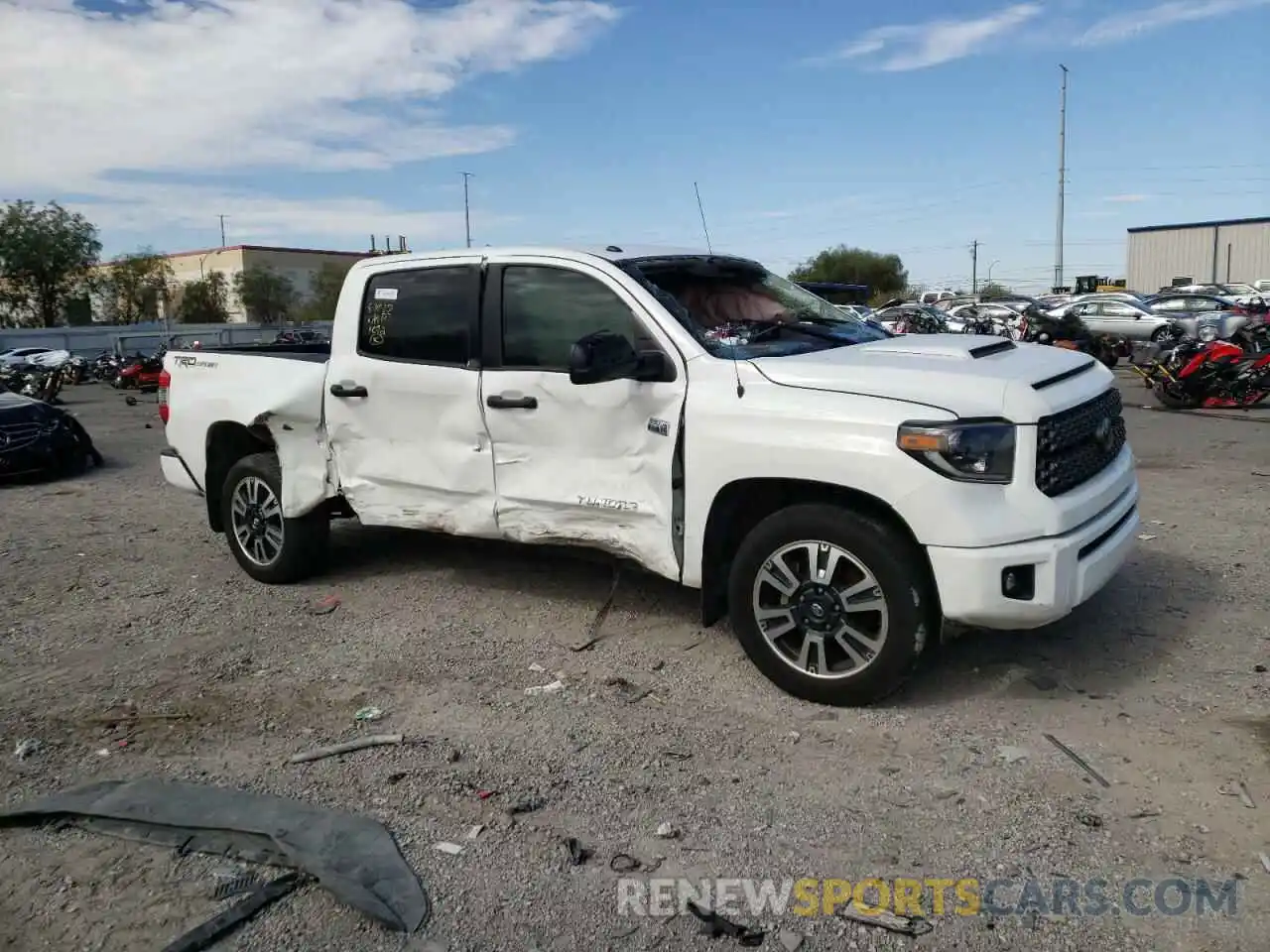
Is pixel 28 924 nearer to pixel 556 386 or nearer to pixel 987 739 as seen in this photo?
pixel 556 386

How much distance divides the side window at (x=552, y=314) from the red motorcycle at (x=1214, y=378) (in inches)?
511

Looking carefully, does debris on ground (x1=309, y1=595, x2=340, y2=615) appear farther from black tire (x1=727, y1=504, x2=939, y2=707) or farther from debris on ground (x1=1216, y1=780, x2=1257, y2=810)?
debris on ground (x1=1216, y1=780, x2=1257, y2=810)

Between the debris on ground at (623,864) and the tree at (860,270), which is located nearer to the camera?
the debris on ground at (623,864)

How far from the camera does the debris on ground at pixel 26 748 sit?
4270 mm

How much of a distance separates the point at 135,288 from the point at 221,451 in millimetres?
70619

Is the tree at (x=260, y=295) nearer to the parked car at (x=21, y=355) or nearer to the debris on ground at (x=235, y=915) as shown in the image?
the parked car at (x=21, y=355)

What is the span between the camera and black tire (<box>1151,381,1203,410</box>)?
15344 millimetres

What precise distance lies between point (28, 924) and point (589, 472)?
9.08 ft

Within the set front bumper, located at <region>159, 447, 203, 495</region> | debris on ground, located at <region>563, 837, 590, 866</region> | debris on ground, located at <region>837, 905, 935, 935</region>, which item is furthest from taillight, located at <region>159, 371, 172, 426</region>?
debris on ground, located at <region>837, 905, 935, 935</region>

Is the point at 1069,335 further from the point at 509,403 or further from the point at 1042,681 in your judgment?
the point at 509,403

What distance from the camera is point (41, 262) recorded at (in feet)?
194

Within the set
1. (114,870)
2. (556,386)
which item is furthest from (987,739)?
(114,870)

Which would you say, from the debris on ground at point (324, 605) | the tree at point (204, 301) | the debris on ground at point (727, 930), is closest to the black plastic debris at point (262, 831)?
the debris on ground at point (727, 930)

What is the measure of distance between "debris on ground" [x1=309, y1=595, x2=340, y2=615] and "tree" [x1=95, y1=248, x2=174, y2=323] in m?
69.0
